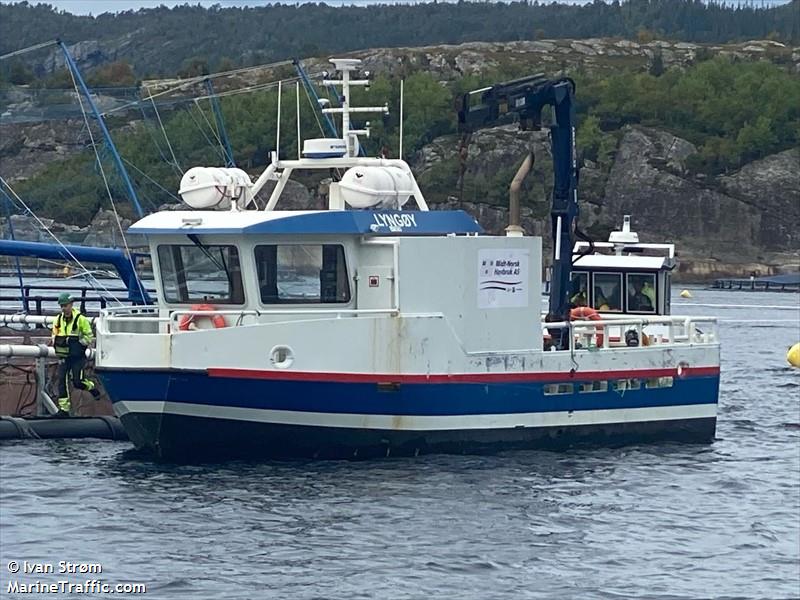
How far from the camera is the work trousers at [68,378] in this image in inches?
976

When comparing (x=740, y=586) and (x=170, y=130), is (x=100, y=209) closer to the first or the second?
(x=170, y=130)

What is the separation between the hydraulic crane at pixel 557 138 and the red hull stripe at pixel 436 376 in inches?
70.6

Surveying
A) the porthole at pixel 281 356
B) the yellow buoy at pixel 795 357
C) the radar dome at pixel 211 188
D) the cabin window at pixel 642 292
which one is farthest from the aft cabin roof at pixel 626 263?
the yellow buoy at pixel 795 357

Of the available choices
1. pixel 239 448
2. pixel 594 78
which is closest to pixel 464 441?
pixel 239 448

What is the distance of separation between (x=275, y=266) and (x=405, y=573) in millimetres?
6679

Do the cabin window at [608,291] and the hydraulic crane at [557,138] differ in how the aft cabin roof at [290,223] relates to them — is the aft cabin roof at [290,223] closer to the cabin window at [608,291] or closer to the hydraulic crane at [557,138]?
the hydraulic crane at [557,138]

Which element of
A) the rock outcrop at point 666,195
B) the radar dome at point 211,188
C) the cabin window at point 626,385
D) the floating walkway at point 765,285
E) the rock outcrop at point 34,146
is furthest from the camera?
the rock outcrop at point 666,195

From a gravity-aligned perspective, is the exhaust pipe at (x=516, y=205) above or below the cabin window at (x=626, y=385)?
above

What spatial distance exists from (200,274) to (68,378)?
10.1ft

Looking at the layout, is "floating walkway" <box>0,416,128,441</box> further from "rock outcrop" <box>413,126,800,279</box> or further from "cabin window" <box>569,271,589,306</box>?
"rock outcrop" <box>413,126,800,279</box>

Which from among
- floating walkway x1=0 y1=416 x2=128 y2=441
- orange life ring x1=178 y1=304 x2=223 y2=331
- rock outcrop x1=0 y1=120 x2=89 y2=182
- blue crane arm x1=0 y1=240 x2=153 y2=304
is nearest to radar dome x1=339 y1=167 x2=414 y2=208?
orange life ring x1=178 y1=304 x2=223 y2=331

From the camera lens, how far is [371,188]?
23594 mm

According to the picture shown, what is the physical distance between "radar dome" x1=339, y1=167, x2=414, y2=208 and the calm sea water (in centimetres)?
362

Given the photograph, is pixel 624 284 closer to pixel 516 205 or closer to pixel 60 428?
pixel 516 205
